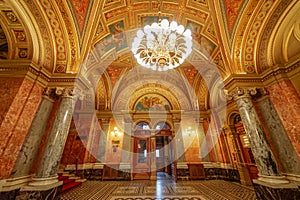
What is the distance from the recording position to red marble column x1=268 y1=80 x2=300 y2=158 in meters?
3.16

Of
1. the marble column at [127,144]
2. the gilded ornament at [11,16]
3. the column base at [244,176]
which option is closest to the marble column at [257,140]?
the column base at [244,176]

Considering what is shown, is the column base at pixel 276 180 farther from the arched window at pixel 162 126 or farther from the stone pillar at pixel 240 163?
the arched window at pixel 162 126

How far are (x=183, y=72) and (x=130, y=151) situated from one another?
6.10m

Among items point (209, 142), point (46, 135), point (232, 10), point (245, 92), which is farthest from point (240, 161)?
point (46, 135)

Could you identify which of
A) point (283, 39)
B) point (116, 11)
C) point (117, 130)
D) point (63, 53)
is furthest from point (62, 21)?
point (283, 39)

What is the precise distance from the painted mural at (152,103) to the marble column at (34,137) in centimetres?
583

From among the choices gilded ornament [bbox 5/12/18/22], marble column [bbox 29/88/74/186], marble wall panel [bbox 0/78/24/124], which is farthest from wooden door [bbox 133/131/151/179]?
gilded ornament [bbox 5/12/18/22]

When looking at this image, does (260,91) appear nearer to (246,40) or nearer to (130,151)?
(246,40)

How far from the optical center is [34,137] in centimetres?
334

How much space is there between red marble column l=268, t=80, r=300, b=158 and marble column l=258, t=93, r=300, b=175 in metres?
0.09

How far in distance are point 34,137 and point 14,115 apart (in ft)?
2.39

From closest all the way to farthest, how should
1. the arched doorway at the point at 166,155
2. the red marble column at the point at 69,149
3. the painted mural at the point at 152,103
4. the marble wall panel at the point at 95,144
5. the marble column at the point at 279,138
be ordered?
the marble column at the point at 279,138
the red marble column at the point at 69,149
the marble wall panel at the point at 95,144
the arched doorway at the point at 166,155
the painted mural at the point at 152,103

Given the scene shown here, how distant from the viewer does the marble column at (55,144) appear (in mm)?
3096

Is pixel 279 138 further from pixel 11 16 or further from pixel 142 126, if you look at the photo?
pixel 11 16
